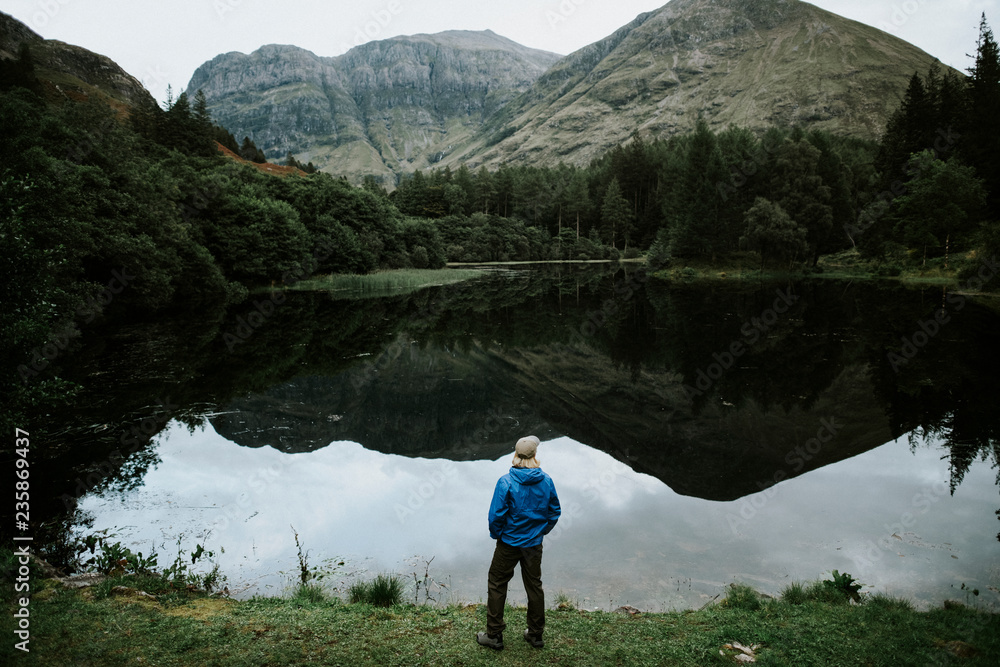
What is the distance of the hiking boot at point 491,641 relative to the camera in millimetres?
5426

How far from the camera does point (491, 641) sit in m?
5.44

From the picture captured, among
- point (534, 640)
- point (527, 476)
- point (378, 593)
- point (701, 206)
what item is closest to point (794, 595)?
point (534, 640)

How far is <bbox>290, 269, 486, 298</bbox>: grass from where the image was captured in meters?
54.2

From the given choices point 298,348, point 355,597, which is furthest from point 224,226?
point 355,597

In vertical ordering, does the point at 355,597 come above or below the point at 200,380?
below

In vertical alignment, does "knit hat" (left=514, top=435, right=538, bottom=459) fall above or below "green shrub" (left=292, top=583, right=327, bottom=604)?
above

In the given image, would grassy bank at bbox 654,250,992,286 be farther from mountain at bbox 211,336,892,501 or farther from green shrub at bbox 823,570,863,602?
green shrub at bbox 823,570,863,602

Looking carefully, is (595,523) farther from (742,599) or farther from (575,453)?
(575,453)

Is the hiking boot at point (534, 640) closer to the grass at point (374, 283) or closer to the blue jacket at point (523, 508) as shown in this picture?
the blue jacket at point (523, 508)

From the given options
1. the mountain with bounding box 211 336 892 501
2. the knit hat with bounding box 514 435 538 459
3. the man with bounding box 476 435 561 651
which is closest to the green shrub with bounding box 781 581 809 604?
the mountain with bounding box 211 336 892 501

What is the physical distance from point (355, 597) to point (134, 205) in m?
34.9

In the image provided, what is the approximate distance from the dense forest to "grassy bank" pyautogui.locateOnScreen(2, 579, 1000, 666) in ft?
14.3

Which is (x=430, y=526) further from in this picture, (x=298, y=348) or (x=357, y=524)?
(x=298, y=348)

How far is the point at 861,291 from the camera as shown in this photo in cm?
4516
